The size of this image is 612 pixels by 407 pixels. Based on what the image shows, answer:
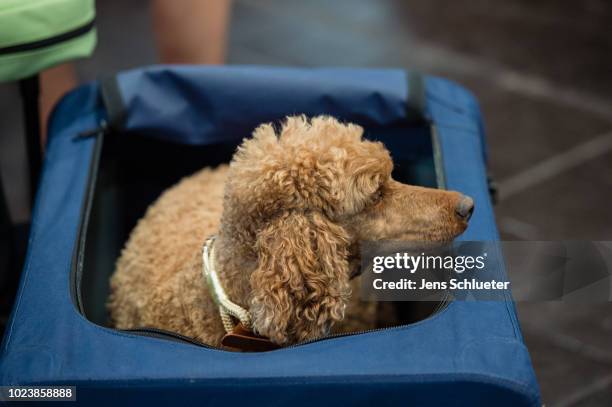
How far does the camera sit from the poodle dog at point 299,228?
1.29 m

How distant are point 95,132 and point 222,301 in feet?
1.95

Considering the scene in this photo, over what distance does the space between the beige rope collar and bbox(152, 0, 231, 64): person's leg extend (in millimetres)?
981

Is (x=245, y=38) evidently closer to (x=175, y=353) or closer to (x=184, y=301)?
(x=184, y=301)

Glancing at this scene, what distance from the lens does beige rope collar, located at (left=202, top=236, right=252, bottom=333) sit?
55.1 inches

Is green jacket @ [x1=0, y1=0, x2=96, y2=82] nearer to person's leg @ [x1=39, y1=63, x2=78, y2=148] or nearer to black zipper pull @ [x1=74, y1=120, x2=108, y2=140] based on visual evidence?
black zipper pull @ [x1=74, y1=120, x2=108, y2=140]

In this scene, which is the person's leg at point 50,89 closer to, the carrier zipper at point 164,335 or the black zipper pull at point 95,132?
the black zipper pull at point 95,132

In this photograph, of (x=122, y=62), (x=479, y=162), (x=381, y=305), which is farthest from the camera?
(x=122, y=62)

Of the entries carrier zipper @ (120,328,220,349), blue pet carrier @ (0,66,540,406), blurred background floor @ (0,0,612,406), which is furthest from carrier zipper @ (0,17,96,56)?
blurred background floor @ (0,0,612,406)

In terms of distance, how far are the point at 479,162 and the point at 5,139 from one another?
204cm

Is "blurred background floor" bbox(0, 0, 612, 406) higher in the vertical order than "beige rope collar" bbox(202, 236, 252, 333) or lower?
lower

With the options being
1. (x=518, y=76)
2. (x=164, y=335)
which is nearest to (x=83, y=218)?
(x=164, y=335)

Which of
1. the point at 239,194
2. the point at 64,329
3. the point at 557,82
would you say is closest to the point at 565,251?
the point at 239,194

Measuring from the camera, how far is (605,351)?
2.09 meters

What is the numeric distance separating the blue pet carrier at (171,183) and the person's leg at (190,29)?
37 cm
